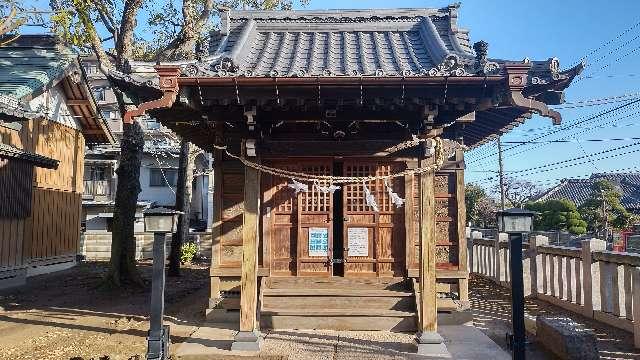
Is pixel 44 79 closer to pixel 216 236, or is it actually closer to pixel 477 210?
pixel 216 236

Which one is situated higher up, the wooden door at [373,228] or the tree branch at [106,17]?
the tree branch at [106,17]

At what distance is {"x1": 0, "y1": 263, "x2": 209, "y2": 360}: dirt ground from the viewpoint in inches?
293

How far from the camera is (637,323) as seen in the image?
7.53 m

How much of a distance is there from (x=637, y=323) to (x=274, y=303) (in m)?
6.13

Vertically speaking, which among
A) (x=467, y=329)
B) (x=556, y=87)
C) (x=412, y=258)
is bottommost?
(x=467, y=329)

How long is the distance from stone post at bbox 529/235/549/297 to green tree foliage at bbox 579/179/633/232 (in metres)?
27.4

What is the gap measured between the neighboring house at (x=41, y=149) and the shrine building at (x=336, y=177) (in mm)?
7799

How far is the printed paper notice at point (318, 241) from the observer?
355 inches

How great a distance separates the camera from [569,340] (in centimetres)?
671

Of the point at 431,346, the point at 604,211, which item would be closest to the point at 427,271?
the point at 431,346

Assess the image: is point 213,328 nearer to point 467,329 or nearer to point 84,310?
point 84,310

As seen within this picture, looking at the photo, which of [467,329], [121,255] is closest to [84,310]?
[121,255]

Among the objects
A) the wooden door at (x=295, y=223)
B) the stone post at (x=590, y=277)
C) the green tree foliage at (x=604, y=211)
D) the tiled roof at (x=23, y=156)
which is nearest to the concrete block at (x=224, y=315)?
the wooden door at (x=295, y=223)

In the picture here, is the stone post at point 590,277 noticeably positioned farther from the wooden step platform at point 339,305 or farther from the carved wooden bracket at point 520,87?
the carved wooden bracket at point 520,87
